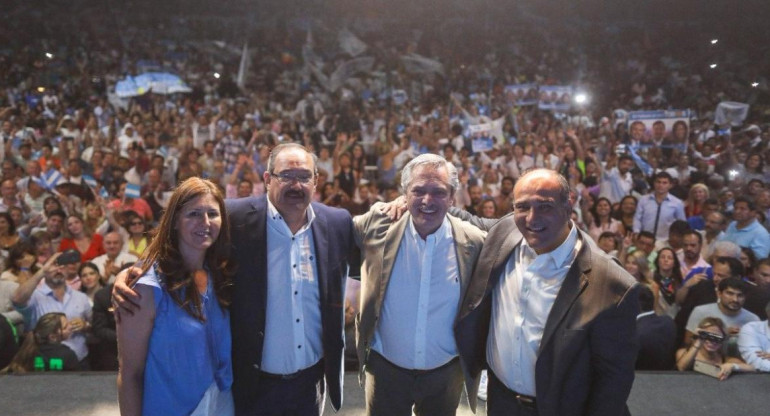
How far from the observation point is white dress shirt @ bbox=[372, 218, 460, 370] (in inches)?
80.0

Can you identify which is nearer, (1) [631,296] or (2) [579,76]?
(1) [631,296]

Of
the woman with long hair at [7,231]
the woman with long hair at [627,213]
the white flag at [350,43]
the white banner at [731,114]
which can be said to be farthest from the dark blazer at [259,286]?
the white flag at [350,43]

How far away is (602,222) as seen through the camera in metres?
5.57

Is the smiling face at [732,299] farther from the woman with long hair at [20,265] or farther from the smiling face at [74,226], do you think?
the smiling face at [74,226]

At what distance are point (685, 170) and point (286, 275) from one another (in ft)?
23.3

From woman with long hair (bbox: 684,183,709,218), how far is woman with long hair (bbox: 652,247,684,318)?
1.91 metres

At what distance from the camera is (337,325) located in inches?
78.6

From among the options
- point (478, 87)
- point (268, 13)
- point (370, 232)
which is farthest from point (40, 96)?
point (370, 232)

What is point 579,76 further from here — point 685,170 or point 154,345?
point 154,345

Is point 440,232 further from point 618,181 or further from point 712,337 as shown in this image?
point 618,181

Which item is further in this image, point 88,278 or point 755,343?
point 88,278

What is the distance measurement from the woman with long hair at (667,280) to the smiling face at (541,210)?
287 cm

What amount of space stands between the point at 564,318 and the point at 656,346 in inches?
91.8

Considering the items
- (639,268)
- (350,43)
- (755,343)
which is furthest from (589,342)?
(350,43)
